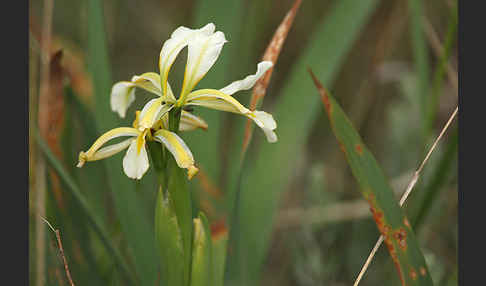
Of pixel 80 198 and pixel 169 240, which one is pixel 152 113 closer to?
pixel 169 240

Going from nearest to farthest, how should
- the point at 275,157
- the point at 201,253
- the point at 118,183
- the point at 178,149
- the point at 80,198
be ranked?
the point at 178,149, the point at 201,253, the point at 80,198, the point at 118,183, the point at 275,157

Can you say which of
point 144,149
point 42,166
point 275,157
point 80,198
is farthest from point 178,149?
point 275,157

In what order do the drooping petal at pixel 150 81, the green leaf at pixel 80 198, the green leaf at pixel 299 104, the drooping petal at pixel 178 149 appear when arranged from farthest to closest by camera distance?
the green leaf at pixel 299 104 → the green leaf at pixel 80 198 → the drooping petal at pixel 150 81 → the drooping petal at pixel 178 149

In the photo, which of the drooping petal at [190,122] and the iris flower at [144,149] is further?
the drooping petal at [190,122]

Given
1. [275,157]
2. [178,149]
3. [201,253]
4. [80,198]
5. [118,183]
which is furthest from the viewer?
[275,157]

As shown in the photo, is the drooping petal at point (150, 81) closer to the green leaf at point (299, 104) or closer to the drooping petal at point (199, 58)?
the drooping petal at point (199, 58)

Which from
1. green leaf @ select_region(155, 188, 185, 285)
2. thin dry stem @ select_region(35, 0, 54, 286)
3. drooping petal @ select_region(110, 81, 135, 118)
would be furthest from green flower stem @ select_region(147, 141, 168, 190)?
thin dry stem @ select_region(35, 0, 54, 286)

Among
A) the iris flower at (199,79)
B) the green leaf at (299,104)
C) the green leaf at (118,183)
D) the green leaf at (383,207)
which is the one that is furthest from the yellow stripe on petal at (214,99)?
the green leaf at (299,104)
